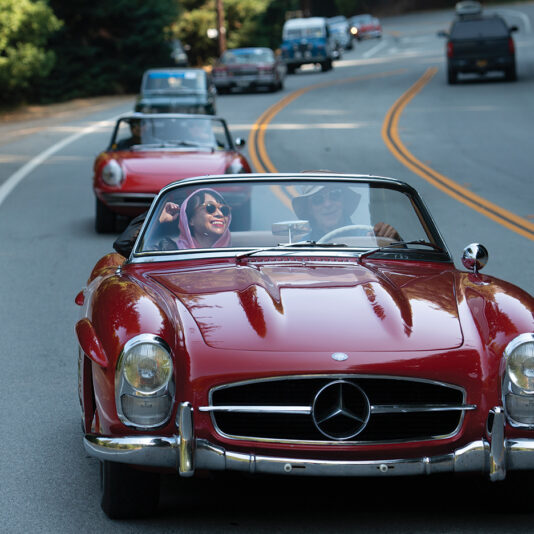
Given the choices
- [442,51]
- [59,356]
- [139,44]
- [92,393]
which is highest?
[92,393]

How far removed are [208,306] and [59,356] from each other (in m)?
2.95

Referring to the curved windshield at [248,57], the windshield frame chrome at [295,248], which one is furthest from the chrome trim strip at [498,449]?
the curved windshield at [248,57]

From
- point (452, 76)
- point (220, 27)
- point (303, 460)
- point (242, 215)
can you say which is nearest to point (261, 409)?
point (303, 460)

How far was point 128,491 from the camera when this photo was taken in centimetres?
467

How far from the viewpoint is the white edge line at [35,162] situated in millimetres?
18031

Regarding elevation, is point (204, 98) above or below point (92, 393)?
below

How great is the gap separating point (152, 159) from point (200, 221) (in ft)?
25.3

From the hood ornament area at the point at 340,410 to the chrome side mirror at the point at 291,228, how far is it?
173 centimetres

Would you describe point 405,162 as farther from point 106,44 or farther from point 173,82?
point 106,44

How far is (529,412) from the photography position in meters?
4.53

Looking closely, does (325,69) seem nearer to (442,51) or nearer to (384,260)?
(442,51)

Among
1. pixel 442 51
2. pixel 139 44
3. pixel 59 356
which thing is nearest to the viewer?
pixel 59 356

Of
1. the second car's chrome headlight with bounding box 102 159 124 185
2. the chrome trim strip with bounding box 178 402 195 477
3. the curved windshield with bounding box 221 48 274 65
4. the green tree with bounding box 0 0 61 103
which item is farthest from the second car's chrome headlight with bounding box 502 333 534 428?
the curved windshield with bounding box 221 48 274 65

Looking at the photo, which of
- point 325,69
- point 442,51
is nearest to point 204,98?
point 325,69
